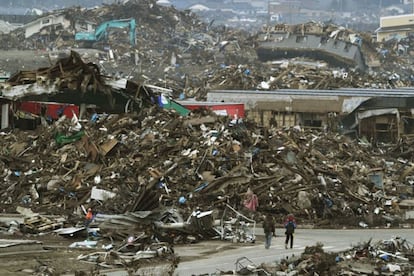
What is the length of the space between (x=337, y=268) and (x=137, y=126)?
11484mm

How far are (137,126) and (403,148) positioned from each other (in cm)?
1142

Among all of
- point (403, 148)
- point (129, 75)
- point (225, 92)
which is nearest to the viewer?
point (403, 148)

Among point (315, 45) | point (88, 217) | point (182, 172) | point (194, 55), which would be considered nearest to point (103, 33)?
point (194, 55)

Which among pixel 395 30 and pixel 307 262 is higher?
pixel 395 30

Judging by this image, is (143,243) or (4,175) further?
(4,175)

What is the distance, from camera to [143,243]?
62.9 feet

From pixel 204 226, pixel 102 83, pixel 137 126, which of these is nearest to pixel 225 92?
pixel 102 83

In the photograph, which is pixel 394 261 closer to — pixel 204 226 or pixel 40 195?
pixel 204 226

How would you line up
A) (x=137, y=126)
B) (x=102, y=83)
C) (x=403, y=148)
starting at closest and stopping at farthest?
(x=137, y=126) → (x=102, y=83) → (x=403, y=148)

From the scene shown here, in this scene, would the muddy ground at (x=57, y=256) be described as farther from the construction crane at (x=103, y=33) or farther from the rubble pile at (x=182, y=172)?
the construction crane at (x=103, y=33)

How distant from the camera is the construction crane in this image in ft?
238

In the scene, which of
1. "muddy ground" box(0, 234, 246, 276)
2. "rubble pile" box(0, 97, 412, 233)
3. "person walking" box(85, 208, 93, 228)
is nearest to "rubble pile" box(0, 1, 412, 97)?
"rubble pile" box(0, 97, 412, 233)

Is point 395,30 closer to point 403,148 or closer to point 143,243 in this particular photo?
point 403,148

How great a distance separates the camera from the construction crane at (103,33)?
238ft
